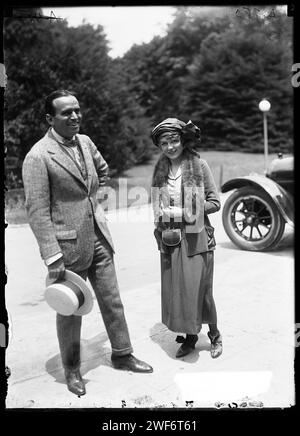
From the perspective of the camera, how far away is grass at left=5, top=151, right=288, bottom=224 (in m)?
10.1

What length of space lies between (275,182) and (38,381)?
4.35 m

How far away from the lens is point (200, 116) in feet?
80.7

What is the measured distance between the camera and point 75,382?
2.87 m

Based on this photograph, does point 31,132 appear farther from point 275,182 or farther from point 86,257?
point 86,257

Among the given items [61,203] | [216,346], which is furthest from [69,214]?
[216,346]

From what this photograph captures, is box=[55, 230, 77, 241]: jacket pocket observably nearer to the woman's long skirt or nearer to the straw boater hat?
the straw boater hat

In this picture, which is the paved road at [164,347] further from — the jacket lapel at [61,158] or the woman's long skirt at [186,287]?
the jacket lapel at [61,158]

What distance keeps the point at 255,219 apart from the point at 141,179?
9772 millimetres

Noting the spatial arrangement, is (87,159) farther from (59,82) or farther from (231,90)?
(231,90)

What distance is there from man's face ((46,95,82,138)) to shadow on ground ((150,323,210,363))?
175cm

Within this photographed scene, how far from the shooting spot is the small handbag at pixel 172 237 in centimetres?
312
